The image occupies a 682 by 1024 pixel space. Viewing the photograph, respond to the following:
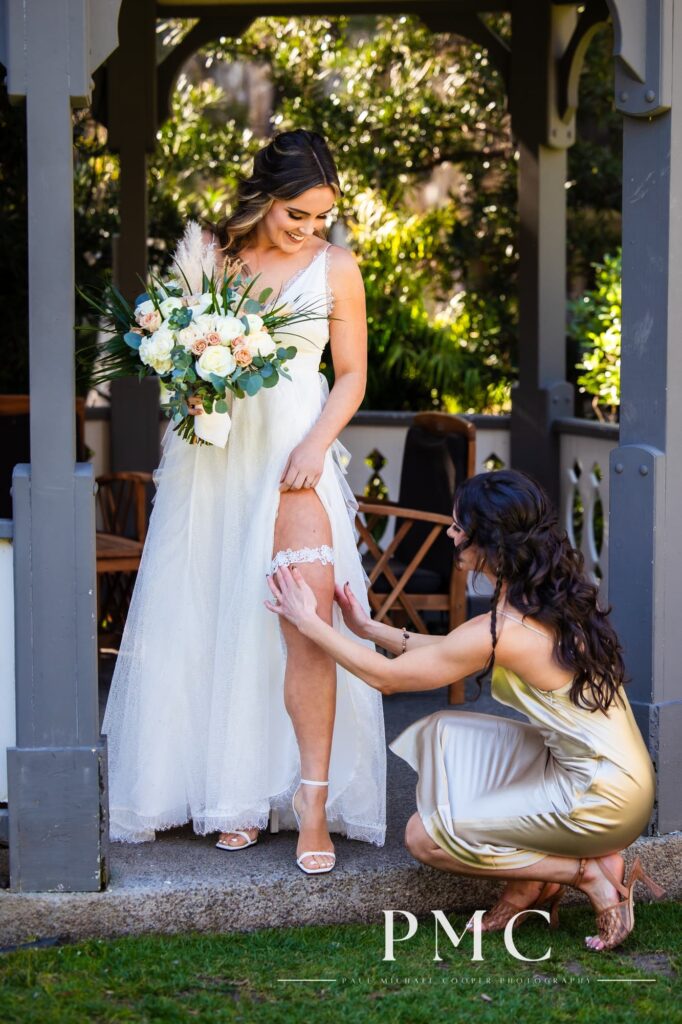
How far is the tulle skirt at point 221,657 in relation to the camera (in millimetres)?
3482

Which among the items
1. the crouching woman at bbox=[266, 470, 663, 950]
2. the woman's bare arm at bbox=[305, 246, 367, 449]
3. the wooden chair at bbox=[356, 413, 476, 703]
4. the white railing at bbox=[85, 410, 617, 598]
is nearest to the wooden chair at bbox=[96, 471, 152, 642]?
the white railing at bbox=[85, 410, 617, 598]

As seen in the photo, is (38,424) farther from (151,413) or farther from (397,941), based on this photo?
(151,413)

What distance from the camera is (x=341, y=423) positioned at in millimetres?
3455

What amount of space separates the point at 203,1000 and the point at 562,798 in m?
0.94

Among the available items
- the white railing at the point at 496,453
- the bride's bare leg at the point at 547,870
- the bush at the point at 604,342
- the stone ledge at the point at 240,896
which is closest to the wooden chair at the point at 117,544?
the white railing at the point at 496,453

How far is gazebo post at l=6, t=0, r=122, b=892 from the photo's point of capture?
10.2 feet

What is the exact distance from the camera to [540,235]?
664 centimetres

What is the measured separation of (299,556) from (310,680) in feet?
1.04

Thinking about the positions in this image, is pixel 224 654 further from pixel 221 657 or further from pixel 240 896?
pixel 240 896

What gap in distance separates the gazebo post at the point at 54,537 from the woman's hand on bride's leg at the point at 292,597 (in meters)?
0.45

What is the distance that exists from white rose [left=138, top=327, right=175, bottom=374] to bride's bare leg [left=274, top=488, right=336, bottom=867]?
1.63 ft

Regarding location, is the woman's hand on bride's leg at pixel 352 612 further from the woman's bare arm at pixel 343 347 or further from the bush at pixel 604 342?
the bush at pixel 604 342

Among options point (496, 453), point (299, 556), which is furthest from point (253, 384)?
point (496, 453)

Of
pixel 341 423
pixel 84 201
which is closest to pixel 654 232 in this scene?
pixel 341 423
